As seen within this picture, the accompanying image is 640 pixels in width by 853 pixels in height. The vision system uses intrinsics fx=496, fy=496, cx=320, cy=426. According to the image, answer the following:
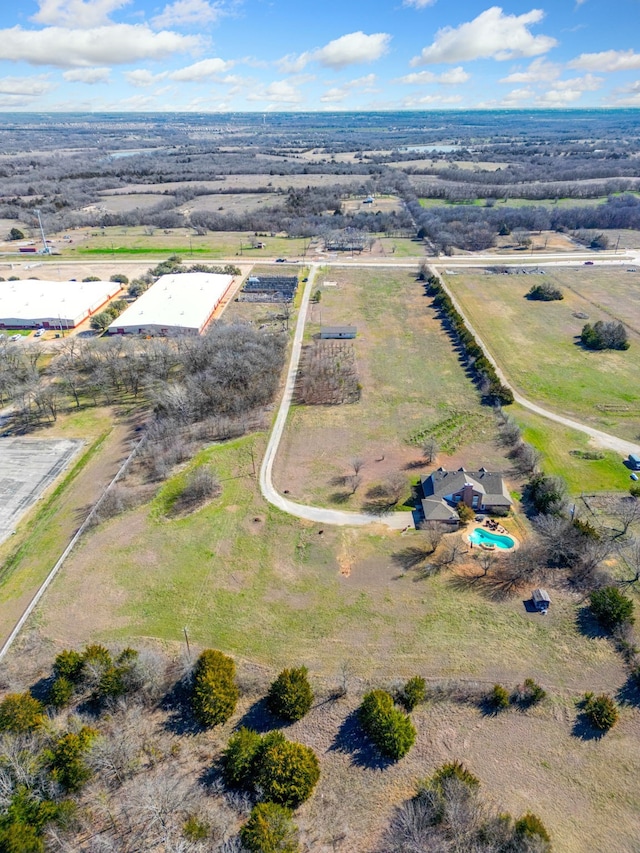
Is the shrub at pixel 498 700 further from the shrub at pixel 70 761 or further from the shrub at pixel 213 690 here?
the shrub at pixel 70 761

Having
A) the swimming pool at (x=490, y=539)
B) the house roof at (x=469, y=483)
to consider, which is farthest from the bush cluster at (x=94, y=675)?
the house roof at (x=469, y=483)

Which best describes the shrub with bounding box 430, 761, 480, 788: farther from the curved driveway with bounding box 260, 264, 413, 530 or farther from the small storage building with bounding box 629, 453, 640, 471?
the small storage building with bounding box 629, 453, 640, 471

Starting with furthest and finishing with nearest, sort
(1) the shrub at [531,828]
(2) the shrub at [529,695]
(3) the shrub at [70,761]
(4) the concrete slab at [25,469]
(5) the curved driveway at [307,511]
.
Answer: (4) the concrete slab at [25,469]
(5) the curved driveway at [307,511]
(2) the shrub at [529,695]
(3) the shrub at [70,761]
(1) the shrub at [531,828]

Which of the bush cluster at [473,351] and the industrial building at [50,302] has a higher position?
the industrial building at [50,302]

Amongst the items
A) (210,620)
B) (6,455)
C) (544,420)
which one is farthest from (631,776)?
(6,455)

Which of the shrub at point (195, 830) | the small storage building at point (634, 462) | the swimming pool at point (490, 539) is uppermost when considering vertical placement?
the small storage building at point (634, 462)

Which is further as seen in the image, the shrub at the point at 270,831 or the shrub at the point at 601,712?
the shrub at the point at 601,712

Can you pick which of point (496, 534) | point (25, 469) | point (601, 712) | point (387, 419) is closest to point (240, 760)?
point (601, 712)

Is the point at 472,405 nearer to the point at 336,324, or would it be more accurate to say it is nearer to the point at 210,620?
the point at 336,324
